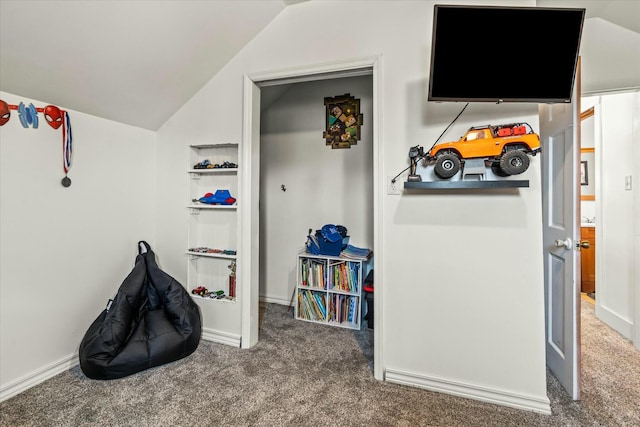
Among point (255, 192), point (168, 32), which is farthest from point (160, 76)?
point (255, 192)

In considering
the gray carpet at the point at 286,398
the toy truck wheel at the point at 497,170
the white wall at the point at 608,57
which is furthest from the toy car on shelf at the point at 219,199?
the white wall at the point at 608,57

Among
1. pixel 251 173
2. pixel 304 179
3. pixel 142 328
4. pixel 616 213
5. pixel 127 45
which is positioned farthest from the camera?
pixel 304 179

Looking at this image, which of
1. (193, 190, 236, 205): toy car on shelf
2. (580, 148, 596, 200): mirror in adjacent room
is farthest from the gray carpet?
(580, 148, 596, 200): mirror in adjacent room

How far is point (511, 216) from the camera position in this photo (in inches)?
62.7

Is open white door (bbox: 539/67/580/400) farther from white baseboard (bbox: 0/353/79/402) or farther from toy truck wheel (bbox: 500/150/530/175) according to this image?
white baseboard (bbox: 0/353/79/402)

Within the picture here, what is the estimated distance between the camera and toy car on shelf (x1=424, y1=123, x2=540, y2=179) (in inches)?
57.3

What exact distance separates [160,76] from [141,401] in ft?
6.85

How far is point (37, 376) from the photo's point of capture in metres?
1.76

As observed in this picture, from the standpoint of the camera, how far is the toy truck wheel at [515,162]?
1.45 metres

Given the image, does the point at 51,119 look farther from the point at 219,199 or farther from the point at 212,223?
the point at 212,223

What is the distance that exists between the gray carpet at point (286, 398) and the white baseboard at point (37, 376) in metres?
0.04

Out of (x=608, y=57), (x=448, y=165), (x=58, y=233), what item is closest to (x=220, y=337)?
(x=58, y=233)

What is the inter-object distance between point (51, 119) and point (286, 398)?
2.24m

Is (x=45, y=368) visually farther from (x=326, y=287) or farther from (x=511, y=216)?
(x=511, y=216)
